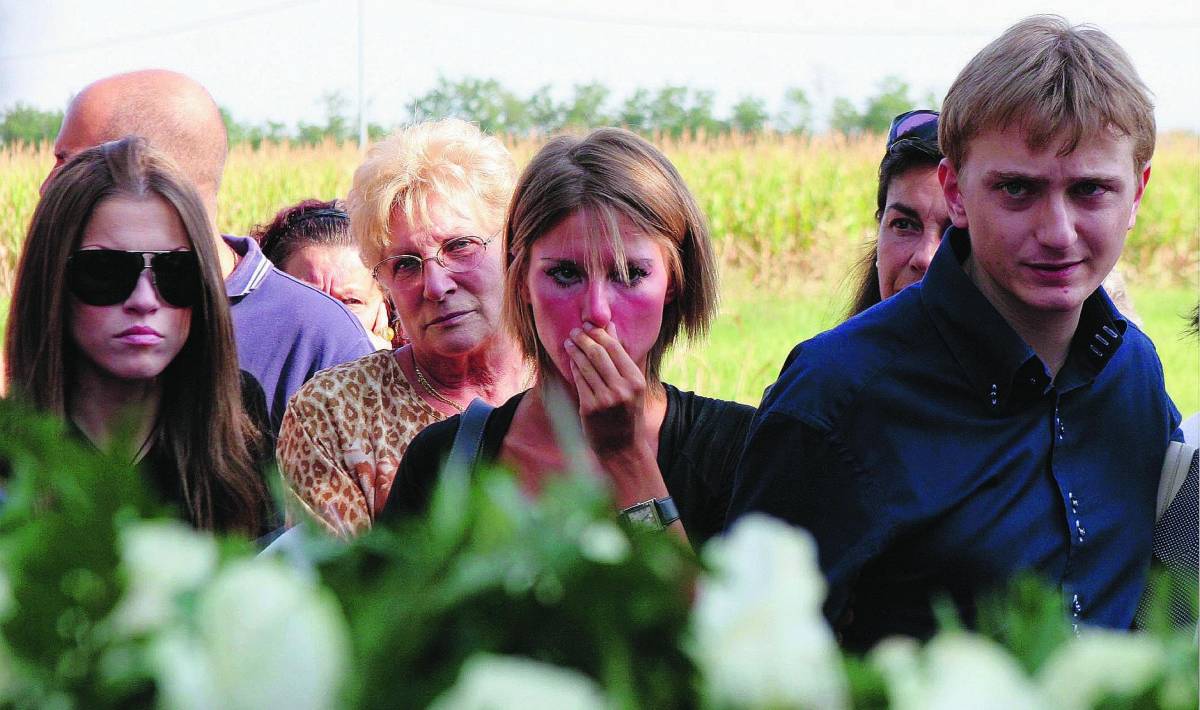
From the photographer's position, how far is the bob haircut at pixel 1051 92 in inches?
84.7

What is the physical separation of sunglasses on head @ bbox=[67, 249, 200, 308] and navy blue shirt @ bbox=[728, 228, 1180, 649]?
1.12 meters

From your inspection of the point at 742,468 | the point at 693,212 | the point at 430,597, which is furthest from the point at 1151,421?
the point at 430,597

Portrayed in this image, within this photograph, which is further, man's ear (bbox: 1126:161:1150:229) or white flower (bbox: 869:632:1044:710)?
man's ear (bbox: 1126:161:1150:229)

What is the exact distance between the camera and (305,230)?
17.0 feet

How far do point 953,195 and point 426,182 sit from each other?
142 centimetres

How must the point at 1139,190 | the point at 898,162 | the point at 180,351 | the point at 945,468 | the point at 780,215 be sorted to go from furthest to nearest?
1. the point at 780,215
2. the point at 898,162
3. the point at 180,351
4. the point at 1139,190
5. the point at 945,468

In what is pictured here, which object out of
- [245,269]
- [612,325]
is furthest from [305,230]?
[612,325]

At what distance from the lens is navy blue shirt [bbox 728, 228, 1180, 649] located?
6.74 ft

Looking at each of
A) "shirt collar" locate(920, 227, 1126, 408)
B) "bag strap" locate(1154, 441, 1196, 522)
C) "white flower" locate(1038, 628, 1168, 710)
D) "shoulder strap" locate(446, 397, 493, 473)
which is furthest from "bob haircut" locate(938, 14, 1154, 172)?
"white flower" locate(1038, 628, 1168, 710)

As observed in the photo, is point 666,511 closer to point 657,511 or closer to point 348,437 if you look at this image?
point 657,511

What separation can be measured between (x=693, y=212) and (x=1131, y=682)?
2129 millimetres

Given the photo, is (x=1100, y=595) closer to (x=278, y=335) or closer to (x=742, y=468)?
(x=742, y=468)

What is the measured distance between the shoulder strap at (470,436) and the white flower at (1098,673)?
184cm

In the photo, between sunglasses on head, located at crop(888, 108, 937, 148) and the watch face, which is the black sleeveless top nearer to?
the watch face
